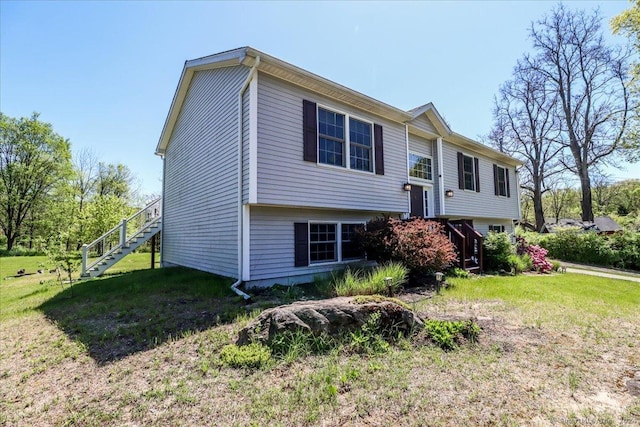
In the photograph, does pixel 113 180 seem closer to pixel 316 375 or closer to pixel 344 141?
pixel 344 141

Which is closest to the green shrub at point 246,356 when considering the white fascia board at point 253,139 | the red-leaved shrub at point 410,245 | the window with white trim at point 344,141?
the white fascia board at point 253,139

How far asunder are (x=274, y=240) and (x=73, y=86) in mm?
14500

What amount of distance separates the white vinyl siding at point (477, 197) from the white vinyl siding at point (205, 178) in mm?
8978

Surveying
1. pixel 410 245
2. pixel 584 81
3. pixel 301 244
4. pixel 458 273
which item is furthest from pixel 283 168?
pixel 584 81

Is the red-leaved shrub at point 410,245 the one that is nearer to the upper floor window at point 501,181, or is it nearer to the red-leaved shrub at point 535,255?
the red-leaved shrub at point 535,255

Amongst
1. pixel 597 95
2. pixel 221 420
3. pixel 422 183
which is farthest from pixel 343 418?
pixel 597 95

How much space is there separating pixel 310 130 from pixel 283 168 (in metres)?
1.40

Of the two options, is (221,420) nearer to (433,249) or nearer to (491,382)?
(491,382)

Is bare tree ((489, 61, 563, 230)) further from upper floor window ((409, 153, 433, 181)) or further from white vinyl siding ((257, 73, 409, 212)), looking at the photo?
white vinyl siding ((257, 73, 409, 212))

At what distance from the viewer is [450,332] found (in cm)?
418

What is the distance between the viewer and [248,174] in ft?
23.1

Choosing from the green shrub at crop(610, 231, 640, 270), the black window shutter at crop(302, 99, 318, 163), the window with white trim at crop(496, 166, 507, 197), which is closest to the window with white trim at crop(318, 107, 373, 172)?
the black window shutter at crop(302, 99, 318, 163)

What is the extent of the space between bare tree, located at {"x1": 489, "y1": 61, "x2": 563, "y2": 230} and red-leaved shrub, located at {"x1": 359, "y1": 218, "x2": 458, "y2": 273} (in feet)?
79.4

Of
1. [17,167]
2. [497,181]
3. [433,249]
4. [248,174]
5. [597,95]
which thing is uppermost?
[597,95]
